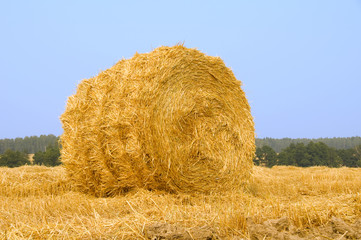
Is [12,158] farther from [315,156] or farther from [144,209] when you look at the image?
[315,156]

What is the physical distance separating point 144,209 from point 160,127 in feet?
4.37

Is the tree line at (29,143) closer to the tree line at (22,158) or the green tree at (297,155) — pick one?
the tree line at (22,158)

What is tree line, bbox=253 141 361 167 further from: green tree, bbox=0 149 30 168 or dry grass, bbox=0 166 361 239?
green tree, bbox=0 149 30 168

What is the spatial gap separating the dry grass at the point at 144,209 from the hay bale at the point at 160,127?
1.17 feet

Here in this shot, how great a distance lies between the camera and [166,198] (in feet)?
16.7

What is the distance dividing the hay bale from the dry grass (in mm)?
355

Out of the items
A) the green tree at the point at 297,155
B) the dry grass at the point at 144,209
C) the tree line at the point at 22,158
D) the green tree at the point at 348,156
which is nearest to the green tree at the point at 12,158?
the tree line at the point at 22,158

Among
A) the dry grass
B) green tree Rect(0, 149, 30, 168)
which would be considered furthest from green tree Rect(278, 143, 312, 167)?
green tree Rect(0, 149, 30, 168)

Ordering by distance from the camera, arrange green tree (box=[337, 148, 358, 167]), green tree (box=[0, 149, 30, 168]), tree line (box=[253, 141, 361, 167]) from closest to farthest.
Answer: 1. green tree (box=[0, 149, 30, 168])
2. tree line (box=[253, 141, 361, 167])
3. green tree (box=[337, 148, 358, 167])

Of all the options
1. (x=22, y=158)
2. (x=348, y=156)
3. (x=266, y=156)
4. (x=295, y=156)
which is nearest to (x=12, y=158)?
(x=22, y=158)

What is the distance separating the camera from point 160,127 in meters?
5.22

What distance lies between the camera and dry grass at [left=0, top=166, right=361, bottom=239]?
3.16 m

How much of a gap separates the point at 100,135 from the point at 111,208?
1.35 m

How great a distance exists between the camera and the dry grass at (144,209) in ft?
10.4
